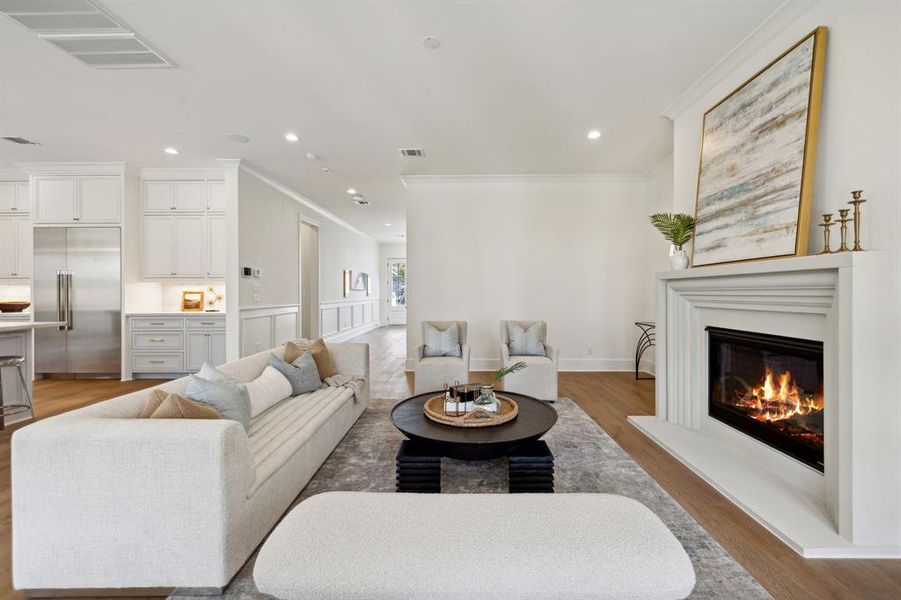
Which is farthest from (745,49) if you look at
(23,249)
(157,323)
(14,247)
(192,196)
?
(14,247)

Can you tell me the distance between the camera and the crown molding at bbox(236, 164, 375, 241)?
5341 mm

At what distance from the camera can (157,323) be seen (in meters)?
5.27

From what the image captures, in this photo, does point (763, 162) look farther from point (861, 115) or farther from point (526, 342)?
point (526, 342)

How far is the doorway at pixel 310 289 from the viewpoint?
26.6ft

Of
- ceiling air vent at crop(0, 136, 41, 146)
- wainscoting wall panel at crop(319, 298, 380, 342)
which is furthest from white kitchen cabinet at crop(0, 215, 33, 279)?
wainscoting wall panel at crop(319, 298, 380, 342)

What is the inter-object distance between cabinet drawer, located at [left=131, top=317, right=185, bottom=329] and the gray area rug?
3.52m

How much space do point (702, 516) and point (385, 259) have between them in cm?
1255

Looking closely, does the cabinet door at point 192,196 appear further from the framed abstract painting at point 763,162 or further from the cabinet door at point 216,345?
the framed abstract painting at point 763,162

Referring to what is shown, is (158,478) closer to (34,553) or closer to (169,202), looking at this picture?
(34,553)

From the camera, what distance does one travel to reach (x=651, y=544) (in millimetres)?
958

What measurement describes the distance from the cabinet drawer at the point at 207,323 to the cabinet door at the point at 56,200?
210 centimetres

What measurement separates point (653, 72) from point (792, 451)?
287 cm

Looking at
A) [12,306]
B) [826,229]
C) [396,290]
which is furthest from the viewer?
[396,290]

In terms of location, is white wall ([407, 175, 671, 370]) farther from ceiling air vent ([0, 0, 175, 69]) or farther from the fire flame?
ceiling air vent ([0, 0, 175, 69])
